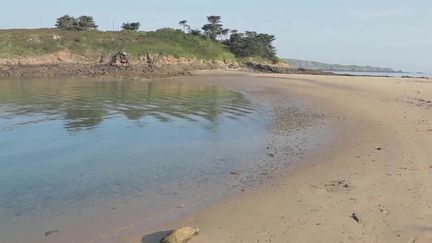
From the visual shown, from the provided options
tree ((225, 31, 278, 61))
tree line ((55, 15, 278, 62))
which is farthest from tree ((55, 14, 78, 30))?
tree ((225, 31, 278, 61))

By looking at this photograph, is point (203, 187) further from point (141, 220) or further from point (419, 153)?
point (419, 153)

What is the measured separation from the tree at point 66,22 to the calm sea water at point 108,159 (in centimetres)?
5965

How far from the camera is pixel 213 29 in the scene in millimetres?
90062

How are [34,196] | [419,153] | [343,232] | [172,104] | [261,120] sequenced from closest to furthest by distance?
1. [343,232]
2. [34,196]
3. [419,153]
4. [261,120]
5. [172,104]

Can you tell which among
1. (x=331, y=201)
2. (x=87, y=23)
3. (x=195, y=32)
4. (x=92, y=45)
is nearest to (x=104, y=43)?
(x=92, y=45)

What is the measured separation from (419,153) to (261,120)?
27.0 feet

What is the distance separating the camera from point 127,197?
8.80 meters

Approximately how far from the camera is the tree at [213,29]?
89938mm

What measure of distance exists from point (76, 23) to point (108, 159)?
73575 mm

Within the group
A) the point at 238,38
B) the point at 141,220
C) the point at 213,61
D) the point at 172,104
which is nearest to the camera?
the point at 141,220

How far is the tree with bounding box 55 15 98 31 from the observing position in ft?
260

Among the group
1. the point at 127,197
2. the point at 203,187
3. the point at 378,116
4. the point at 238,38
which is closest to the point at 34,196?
the point at 127,197

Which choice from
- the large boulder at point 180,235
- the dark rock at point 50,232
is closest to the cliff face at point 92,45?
the dark rock at point 50,232

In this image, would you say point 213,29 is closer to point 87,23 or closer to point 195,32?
point 195,32
